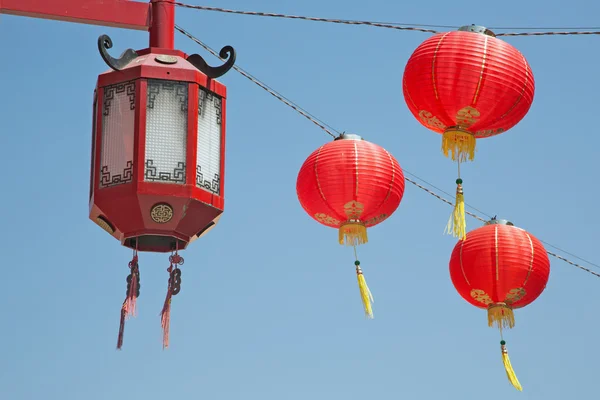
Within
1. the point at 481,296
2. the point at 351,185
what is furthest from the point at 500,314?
the point at 351,185

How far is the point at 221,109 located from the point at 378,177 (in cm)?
347

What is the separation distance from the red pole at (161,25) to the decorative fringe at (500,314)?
17.2 feet

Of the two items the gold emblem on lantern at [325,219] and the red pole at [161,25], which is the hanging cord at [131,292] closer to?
the red pole at [161,25]

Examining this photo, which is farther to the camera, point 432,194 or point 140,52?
point 432,194

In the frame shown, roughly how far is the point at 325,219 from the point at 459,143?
1.32 m

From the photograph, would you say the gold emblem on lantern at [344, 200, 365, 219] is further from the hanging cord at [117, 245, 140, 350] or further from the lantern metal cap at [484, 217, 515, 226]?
the hanging cord at [117, 245, 140, 350]

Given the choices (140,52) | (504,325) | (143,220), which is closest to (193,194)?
(143,220)

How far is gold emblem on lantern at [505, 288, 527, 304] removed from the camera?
9.37m

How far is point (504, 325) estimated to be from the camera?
9.64 meters

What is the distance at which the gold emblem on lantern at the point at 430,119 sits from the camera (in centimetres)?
753

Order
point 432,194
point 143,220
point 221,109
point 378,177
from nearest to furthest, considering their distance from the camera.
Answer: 1. point 143,220
2. point 221,109
3. point 378,177
4. point 432,194

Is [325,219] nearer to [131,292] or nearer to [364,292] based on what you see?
[364,292]

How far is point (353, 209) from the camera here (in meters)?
8.26

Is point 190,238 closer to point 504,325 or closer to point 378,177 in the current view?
point 378,177
